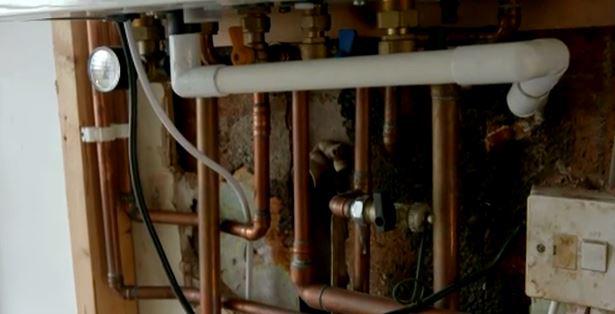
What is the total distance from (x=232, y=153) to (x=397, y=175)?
0.96 ft

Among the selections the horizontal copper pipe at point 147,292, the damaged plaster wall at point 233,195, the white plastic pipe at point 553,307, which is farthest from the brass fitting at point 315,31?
the horizontal copper pipe at point 147,292

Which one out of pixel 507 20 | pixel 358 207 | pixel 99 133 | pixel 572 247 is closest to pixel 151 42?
pixel 99 133

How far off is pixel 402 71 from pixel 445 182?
0.64 feet

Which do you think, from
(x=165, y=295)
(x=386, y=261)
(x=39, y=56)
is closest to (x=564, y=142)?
(x=386, y=261)

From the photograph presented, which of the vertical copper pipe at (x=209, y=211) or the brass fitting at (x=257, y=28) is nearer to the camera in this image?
the brass fitting at (x=257, y=28)

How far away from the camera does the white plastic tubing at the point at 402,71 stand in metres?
0.61

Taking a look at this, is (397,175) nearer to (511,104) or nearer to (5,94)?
(511,104)

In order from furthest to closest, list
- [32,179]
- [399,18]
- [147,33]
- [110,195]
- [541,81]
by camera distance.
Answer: [32,179], [110,195], [147,33], [399,18], [541,81]

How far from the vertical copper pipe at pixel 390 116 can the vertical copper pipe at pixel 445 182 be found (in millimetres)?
70

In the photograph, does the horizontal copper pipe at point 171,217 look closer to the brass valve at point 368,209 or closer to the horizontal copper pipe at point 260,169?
the horizontal copper pipe at point 260,169

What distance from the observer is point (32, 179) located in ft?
4.29

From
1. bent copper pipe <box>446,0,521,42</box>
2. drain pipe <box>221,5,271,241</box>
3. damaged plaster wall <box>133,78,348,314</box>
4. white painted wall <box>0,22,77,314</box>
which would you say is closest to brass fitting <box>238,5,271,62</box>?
drain pipe <box>221,5,271,241</box>

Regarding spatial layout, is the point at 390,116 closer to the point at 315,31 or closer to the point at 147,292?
the point at 315,31

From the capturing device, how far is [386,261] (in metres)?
0.97
